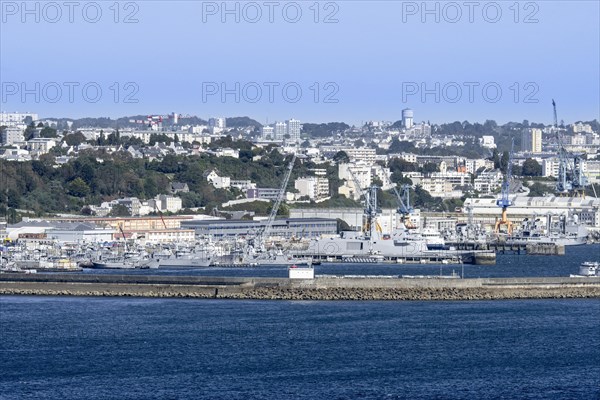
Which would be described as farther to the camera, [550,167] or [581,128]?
[581,128]

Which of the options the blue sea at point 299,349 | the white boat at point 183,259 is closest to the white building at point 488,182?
the white boat at point 183,259

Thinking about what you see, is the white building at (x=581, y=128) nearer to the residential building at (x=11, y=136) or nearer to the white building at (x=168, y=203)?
the residential building at (x=11, y=136)

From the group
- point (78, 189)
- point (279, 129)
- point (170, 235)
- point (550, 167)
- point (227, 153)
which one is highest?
point (279, 129)

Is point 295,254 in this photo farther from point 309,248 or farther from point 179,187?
point 179,187

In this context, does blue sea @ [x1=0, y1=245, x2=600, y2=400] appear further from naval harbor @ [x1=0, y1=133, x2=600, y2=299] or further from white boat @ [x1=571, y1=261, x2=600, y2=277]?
white boat @ [x1=571, y1=261, x2=600, y2=277]

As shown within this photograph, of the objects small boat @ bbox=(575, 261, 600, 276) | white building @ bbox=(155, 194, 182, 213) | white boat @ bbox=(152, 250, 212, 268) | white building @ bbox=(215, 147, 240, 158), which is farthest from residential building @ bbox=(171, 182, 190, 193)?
small boat @ bbox=(575, 261, 600, 276)

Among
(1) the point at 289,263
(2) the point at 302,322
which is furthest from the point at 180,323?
(1) the point at 289,263

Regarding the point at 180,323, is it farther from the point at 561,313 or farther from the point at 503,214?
the point at 503,214

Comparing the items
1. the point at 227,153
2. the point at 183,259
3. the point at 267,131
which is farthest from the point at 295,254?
the point at 267,131
